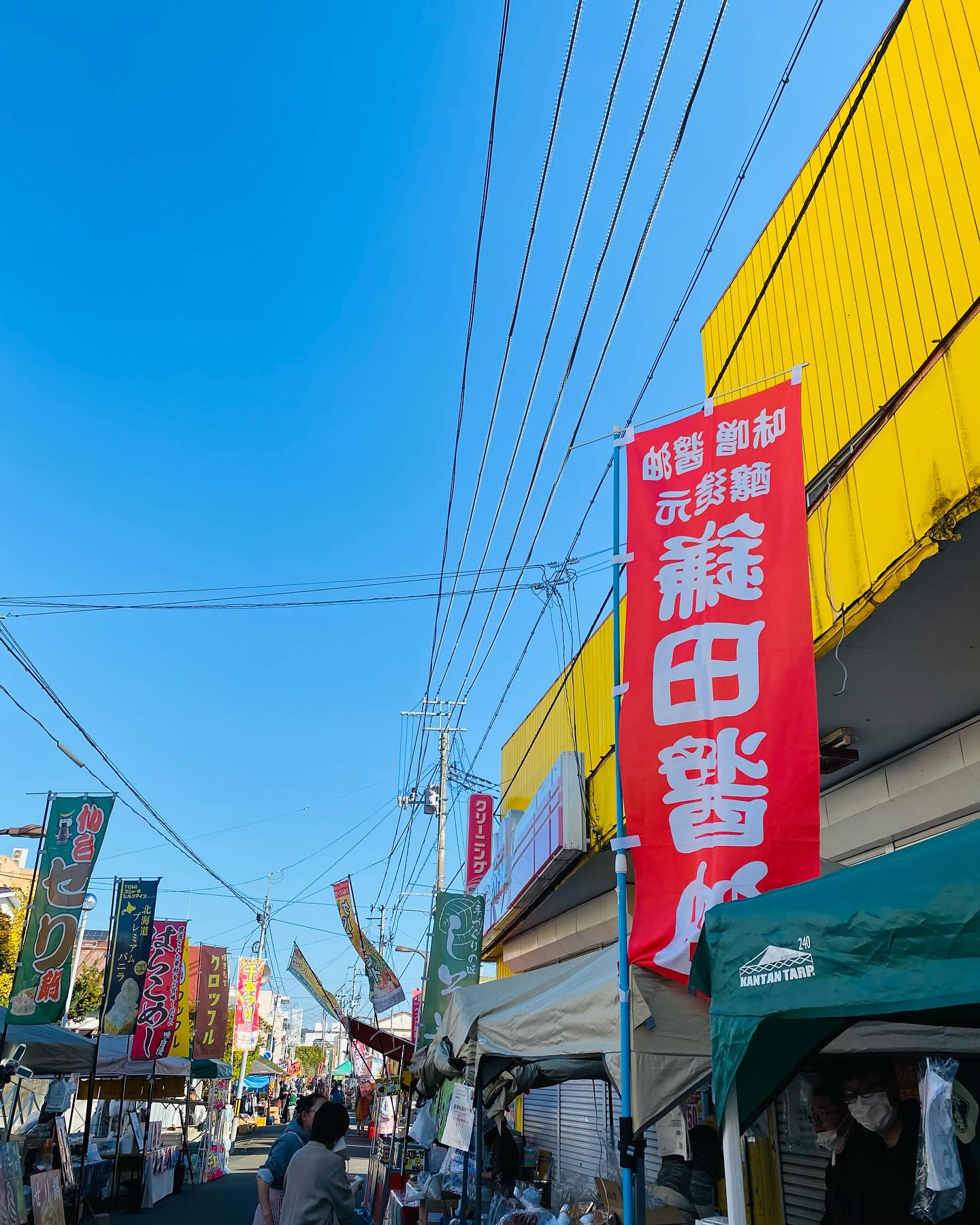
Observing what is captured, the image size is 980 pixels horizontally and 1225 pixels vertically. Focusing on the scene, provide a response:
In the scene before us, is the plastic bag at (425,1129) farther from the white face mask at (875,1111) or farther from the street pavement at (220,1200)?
the white face mask at (875,1111)

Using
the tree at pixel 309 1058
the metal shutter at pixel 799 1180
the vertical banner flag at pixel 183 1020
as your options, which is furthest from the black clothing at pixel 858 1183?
the tree at pixel 309 1058

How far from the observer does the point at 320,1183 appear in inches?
216

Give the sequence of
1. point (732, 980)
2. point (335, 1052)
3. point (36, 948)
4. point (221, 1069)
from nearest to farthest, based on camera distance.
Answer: point (732, 980), point (36, 948), point (221, 1069), point (335, 1052)

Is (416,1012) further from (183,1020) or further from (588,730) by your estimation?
(588,730)

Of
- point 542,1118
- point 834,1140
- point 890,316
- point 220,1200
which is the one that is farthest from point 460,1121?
point 220,1200

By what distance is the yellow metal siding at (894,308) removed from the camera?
4.96 m

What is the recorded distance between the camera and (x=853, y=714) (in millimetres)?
6922

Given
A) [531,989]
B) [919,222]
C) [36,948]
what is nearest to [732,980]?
[531,989]

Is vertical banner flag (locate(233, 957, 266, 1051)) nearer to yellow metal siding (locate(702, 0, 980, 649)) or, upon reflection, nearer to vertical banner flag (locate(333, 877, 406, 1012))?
vertical banner flag (locate(333, 877, 406, 1012))

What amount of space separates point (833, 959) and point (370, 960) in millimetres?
19478

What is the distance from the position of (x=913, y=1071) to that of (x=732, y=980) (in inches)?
132

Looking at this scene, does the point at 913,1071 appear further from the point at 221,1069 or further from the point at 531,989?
the point at 221,1069

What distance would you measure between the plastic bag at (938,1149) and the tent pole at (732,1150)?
2.30ft

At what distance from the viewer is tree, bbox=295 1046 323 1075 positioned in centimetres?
11200
